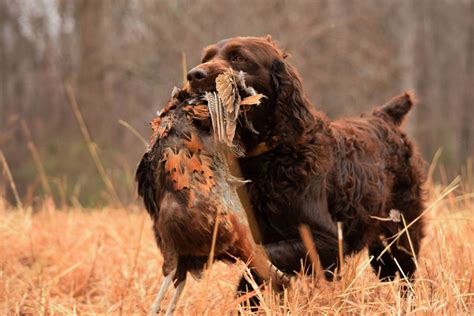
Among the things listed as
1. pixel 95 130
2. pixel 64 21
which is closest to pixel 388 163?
pixel 95 130

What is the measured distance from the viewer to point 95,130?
488 inches

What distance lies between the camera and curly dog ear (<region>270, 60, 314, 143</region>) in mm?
3146

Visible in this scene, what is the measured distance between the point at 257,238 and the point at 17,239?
2641 millimetres

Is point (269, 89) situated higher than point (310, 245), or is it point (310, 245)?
point (269, 89)

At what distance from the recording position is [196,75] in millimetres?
2736

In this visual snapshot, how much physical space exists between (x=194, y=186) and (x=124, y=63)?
33.3 feet

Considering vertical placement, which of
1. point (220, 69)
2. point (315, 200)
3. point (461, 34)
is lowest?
point (461, 34)

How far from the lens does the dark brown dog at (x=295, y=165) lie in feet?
9.93

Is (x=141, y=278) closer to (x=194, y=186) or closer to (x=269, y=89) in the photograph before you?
(x=269, y=89)

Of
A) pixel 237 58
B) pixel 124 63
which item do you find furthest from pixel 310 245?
pixel 124 63

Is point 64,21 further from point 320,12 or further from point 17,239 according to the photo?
point 17,239

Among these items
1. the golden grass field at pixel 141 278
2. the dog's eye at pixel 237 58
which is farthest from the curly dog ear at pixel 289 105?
the golden grass field at pixel 141 278

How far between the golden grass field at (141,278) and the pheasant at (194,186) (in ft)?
0.47

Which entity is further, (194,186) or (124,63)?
(124,63)
